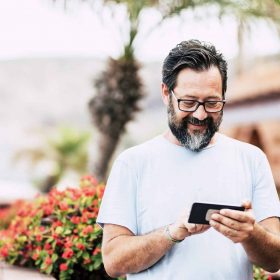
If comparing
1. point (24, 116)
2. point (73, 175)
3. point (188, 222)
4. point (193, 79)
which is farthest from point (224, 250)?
point (24, 116)

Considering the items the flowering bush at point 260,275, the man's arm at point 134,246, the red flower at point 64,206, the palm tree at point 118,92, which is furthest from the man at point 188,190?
the palm tree at point 118,92

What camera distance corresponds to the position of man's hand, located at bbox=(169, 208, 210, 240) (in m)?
2.43

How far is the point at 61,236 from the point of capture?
4.37 meters

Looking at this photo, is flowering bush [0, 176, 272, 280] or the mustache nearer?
the mustache

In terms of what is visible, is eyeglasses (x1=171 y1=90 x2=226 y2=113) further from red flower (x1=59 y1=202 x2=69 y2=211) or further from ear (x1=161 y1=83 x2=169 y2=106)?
red flower (x1=59 y1=202 x2=69 y2=211)

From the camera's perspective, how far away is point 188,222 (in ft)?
7.93

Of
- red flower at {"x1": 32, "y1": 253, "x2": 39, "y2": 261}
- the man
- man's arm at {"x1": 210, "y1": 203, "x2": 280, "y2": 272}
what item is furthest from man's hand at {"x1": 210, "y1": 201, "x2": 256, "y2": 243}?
red flower at {"x1": 32, "y1": 253, "x2": 39, "y2": 261}

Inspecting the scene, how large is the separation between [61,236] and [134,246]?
182cm

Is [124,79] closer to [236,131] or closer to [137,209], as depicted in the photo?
[236,131]

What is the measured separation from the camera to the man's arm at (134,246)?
2.51 meters

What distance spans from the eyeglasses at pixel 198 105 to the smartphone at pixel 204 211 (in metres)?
0.47

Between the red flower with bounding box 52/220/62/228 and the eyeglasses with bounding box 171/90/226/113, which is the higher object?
the eyeglasses with bounding box 171/90/226/113

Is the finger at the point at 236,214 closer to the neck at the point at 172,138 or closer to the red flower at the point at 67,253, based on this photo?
the neck at the point at 172,138

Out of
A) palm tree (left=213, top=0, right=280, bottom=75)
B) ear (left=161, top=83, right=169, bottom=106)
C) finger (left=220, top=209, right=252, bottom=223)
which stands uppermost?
palm tree (left=213, top=0, right=280, bottom=75)
